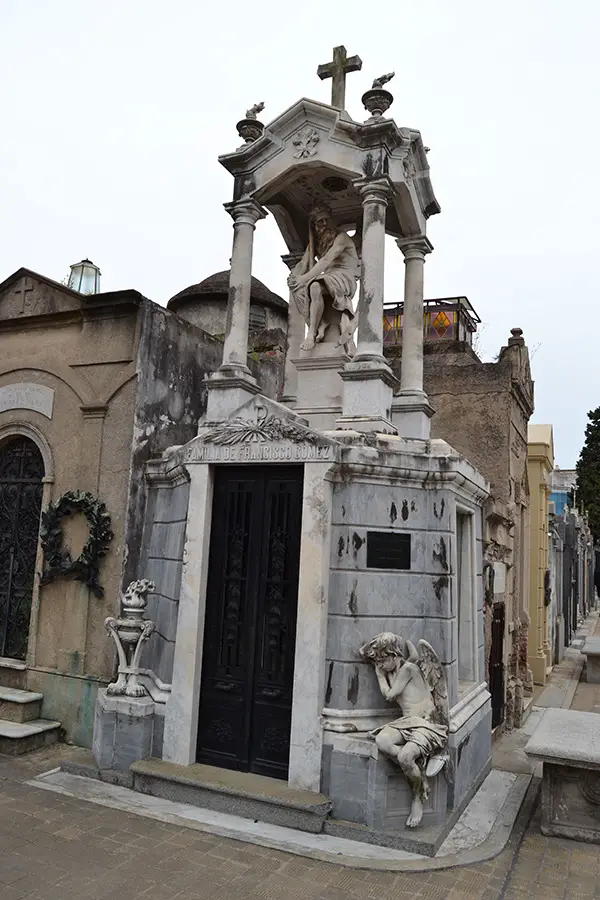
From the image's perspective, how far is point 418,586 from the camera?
591cm

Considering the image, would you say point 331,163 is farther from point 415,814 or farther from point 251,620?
point 415,814

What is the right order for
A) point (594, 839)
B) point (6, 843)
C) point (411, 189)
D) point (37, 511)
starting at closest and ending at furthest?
point (6, 843) < point (594, 839) < point (411, 189) < point (37, 511)

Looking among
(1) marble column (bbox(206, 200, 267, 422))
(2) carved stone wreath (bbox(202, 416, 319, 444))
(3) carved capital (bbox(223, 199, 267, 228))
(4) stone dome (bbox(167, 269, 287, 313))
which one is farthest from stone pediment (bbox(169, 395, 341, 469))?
(4) stone dome (bbox(167, 269, 287, 313))

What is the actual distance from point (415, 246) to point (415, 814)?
5.62m

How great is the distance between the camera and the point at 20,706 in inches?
285

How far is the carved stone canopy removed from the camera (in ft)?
22.2

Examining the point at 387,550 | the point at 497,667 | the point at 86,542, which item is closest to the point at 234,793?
the point at 387,550

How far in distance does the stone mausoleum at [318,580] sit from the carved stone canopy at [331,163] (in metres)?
0.02

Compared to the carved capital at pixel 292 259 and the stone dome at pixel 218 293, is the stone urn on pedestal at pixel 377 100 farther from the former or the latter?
the stone dome at pixel 218 293

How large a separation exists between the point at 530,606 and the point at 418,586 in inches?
346

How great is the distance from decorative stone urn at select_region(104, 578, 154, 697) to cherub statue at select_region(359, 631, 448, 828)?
213cm

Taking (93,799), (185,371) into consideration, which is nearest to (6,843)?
(93,799)

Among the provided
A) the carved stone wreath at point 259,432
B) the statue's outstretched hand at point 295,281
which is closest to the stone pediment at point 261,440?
the carved stone wreath at point 259,432

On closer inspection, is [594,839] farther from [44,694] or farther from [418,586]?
[44,694]
